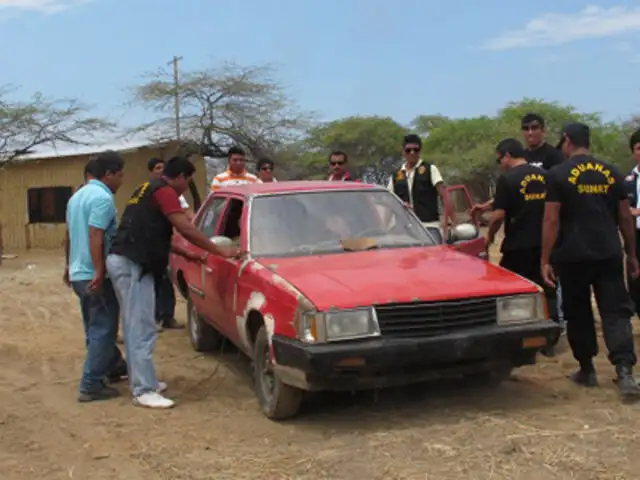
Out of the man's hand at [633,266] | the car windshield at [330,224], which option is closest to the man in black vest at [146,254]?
the car windshield at [330,224]

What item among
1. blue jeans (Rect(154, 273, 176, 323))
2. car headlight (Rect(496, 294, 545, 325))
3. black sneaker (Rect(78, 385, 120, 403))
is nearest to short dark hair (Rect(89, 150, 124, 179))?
black sneaker (Rect(78, 385, 120, 403))

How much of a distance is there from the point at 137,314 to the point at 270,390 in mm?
1159

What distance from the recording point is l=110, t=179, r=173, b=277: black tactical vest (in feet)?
18.2

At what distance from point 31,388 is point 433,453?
11.7 feet

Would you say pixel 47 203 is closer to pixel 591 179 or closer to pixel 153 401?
pixel 153 401

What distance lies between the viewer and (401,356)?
4.59 meters

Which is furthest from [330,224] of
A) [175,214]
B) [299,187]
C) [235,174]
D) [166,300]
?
[235,174]

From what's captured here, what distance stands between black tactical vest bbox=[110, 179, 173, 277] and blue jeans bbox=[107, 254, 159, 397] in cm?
8

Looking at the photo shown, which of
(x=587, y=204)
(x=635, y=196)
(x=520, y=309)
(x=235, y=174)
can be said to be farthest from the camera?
(x=235, y=174)

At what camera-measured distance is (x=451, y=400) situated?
532 centimetres

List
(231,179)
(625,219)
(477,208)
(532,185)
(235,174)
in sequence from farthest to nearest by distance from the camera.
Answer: (235,174) < (231,179) < (477,208) < (532,185) < (625,219)

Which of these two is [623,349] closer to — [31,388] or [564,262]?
[564,262]

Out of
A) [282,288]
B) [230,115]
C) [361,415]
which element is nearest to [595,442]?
[361,415]

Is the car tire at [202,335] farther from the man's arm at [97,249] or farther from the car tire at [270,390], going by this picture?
the car tire at [270,390]
